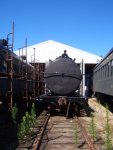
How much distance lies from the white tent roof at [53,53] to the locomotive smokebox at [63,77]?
54.0 ft

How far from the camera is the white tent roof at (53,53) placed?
33.8 metres

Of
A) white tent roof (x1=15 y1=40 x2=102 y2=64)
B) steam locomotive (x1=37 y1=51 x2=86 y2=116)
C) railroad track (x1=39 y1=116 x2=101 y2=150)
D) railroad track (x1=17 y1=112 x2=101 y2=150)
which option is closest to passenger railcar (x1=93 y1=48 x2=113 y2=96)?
steam locomotive (x1=37 y1=51 x2=86 y2=116)

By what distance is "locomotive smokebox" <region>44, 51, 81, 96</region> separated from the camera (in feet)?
54.6

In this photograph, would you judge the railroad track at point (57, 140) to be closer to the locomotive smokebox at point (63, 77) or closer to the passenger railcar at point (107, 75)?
the passenger railcar at point (107, 75)

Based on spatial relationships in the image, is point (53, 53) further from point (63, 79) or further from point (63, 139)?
point (63, 139)

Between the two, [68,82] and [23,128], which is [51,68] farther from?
[23,128]

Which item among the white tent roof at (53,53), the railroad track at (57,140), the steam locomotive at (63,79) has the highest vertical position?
the white tent roof at (53,53)

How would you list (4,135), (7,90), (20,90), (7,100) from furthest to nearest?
(20,90) < (7,100) < (7,90) < (4,135)

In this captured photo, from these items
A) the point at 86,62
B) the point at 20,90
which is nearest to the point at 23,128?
the point at 20,90

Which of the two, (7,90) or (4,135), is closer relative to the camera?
(4,135)

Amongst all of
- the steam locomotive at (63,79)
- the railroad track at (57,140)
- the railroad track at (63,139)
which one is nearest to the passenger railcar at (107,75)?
the steam locomotive at (63,79)

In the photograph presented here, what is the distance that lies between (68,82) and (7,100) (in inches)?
123

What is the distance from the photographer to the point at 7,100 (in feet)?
49.5

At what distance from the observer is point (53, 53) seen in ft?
113
